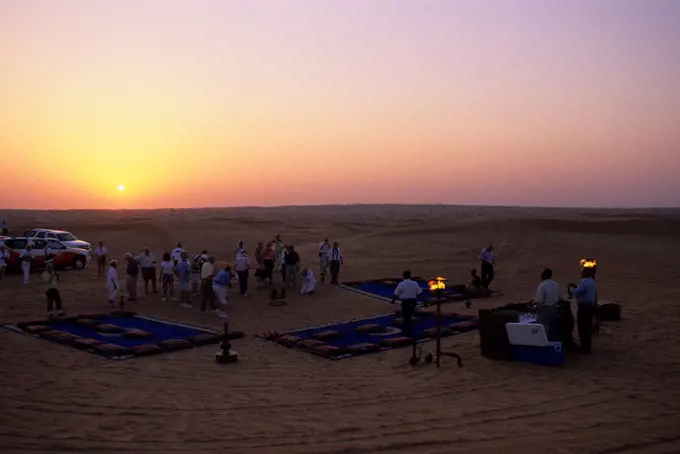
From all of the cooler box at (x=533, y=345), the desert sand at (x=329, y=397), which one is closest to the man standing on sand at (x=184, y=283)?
the desert sand at (x=329, y=397)

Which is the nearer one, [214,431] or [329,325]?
[214,431]

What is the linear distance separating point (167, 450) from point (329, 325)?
9.20 m

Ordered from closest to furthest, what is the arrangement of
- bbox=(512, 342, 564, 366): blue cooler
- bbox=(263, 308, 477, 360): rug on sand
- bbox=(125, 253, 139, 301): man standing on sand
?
bbox=(512, 342, 564, 366): blue cooler < bbox=(263, 308, 477, 360): rug on sand < bbox=(125, 253, 139, 301): man standing on sand

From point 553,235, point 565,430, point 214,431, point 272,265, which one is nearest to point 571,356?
point 565,430

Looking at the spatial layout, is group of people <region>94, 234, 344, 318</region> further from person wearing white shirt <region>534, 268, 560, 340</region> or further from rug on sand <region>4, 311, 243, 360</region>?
person wearing white shirt <region>534, 268, 560, 340</region>

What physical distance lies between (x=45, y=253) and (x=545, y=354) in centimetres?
2318

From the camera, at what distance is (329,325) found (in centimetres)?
1686

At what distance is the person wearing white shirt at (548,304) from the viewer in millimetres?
12578

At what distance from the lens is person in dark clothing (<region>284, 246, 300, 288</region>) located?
22.5 metres

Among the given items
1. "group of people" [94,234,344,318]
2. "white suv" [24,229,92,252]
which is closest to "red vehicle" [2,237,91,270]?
"white suv" [24,229,92,252]

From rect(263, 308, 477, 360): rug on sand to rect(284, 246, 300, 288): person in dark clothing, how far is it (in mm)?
5148

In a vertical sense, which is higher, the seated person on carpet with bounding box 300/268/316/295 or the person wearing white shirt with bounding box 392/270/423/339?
the person wearing white shirt with bounding box 392/270/423/339

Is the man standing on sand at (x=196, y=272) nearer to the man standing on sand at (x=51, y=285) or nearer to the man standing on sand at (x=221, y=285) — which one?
the man standing on sand at (x=221, y=285)

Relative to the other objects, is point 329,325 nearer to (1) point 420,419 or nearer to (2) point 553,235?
(1) point 420,419
